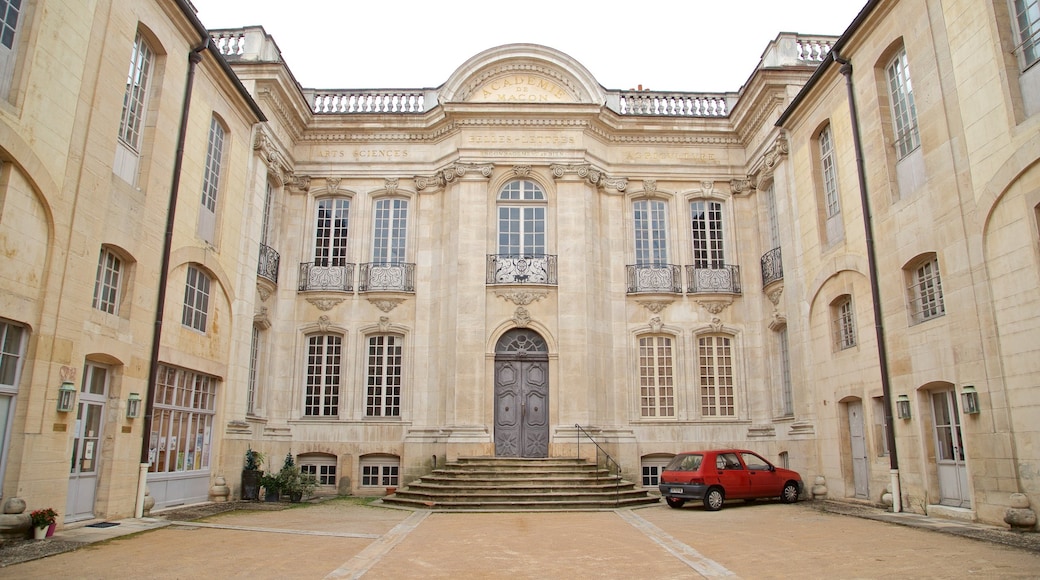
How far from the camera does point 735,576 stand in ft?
23.7

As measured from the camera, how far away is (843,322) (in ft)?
49.1

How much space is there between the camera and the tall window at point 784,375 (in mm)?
17406

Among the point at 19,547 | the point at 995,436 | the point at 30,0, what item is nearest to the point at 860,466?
the point at 995,436

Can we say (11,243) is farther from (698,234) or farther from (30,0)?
(698,234)

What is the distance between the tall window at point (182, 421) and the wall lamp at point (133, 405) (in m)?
0.78

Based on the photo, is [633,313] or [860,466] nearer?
[860,466]

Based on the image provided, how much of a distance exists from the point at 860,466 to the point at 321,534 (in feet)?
33.7

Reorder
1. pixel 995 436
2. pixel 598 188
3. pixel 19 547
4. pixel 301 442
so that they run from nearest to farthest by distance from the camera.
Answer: pixel 19 547 → pixel 995 436 → pixel 301 442 → pixel 598 188

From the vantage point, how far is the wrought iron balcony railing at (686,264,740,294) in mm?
18906

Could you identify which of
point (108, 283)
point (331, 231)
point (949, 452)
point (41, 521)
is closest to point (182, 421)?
point (108, 283)

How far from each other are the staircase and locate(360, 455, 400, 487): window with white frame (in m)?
1.90

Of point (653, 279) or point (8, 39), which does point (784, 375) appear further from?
point (8, 39)

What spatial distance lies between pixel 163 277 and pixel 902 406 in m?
13.0

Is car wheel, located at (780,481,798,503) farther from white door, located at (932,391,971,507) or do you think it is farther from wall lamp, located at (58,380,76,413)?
wall lamp, located at (58,380,76,413)
